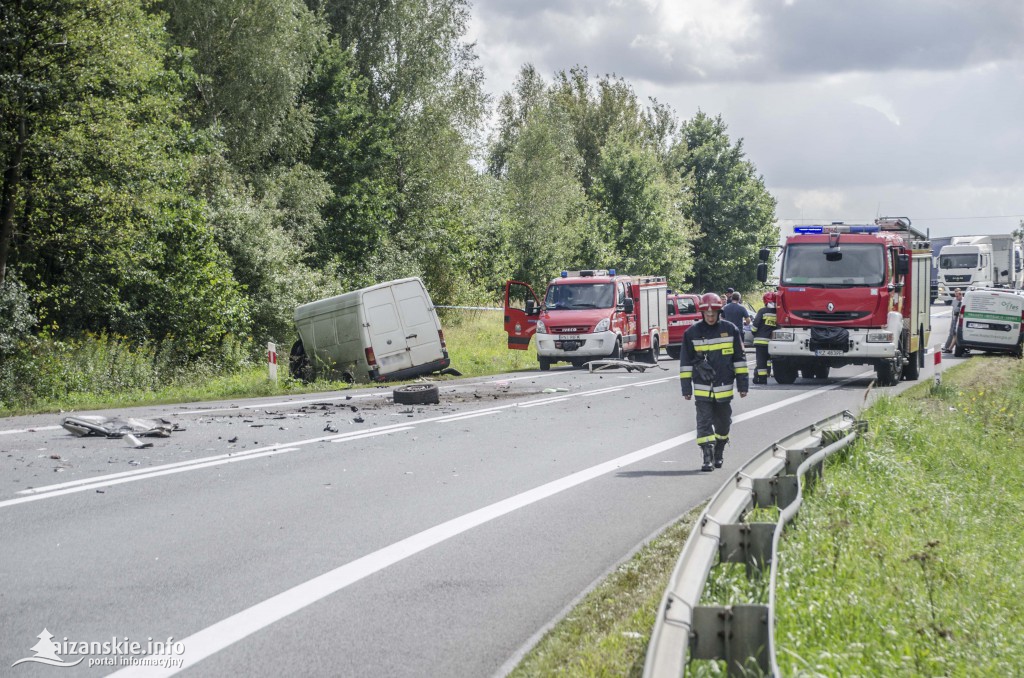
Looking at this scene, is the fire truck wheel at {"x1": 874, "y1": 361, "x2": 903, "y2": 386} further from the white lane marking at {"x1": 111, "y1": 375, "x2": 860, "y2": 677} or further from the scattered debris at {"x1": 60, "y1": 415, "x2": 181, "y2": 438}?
the scattered debris at {"x1": 60, "y1": 415, "x2": 181, "y2": 438}

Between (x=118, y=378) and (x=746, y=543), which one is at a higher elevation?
(x=746, y=543)

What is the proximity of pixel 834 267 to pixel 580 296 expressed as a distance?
8545mm

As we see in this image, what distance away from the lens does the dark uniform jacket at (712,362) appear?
1093 cm

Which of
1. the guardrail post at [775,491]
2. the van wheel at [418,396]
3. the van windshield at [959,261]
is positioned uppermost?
the van windshield at [959,261]

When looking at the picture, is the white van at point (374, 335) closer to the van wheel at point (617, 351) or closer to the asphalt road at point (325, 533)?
the van wheel at point (617, 351)

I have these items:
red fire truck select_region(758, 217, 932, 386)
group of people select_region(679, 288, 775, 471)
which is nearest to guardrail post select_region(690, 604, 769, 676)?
group of people select_region(679, 288, 775, 471)

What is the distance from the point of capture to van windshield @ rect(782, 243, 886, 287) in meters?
22.2

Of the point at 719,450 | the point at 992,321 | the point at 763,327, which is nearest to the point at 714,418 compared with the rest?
the point at 719,450

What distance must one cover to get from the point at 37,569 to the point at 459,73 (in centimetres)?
4068

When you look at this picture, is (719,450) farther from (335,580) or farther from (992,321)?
(992,321)

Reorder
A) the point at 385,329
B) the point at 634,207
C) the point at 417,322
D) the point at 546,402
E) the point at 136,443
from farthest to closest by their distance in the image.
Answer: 1. the point at 634,207
2. the point at 417,322
3. the point at 385,329
4. the point at 546,402
5. the point at 136,443

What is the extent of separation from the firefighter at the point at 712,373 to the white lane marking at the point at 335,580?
122 centimetres

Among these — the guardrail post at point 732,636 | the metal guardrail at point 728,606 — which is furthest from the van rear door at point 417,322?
the guardrail post at point 732,636

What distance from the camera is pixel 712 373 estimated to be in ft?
35.9
